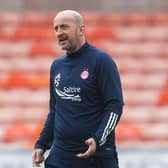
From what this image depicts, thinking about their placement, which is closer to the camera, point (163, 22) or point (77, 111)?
point (77, 111)

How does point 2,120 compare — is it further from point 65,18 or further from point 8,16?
point 65,18

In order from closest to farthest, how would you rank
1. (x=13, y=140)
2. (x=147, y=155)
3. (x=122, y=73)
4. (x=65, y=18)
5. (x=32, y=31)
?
1. (x=65, y=18)
2. (x=147, y=155)
3. (x=13, y=140)
4. (x=122, y=73)
5. (x=32, y=31)

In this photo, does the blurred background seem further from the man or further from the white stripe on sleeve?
the white stripe on sleeve

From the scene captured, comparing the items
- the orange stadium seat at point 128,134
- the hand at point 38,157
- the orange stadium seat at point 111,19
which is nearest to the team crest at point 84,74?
the hand at point 38,157

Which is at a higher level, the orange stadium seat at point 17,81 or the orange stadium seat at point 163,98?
the orange stadium seat at point 17,81

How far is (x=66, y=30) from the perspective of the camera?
4535 mm

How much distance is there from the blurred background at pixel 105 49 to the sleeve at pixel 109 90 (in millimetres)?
3852

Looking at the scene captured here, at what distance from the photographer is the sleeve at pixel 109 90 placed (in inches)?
176

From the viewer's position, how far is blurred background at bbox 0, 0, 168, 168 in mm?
8875

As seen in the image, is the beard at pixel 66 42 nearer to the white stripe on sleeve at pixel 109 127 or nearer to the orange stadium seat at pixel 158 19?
the white stripe on sleeve at pixel 109 127

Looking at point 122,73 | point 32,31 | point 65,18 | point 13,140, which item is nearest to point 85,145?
point 65,18

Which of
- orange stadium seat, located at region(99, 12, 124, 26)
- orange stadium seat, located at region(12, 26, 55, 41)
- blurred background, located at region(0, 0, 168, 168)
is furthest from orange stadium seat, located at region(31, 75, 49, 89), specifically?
orange stadium seat, located at region(99, 12, 124, 26)

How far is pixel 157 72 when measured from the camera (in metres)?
9.91

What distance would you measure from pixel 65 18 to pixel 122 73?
5350 mm
